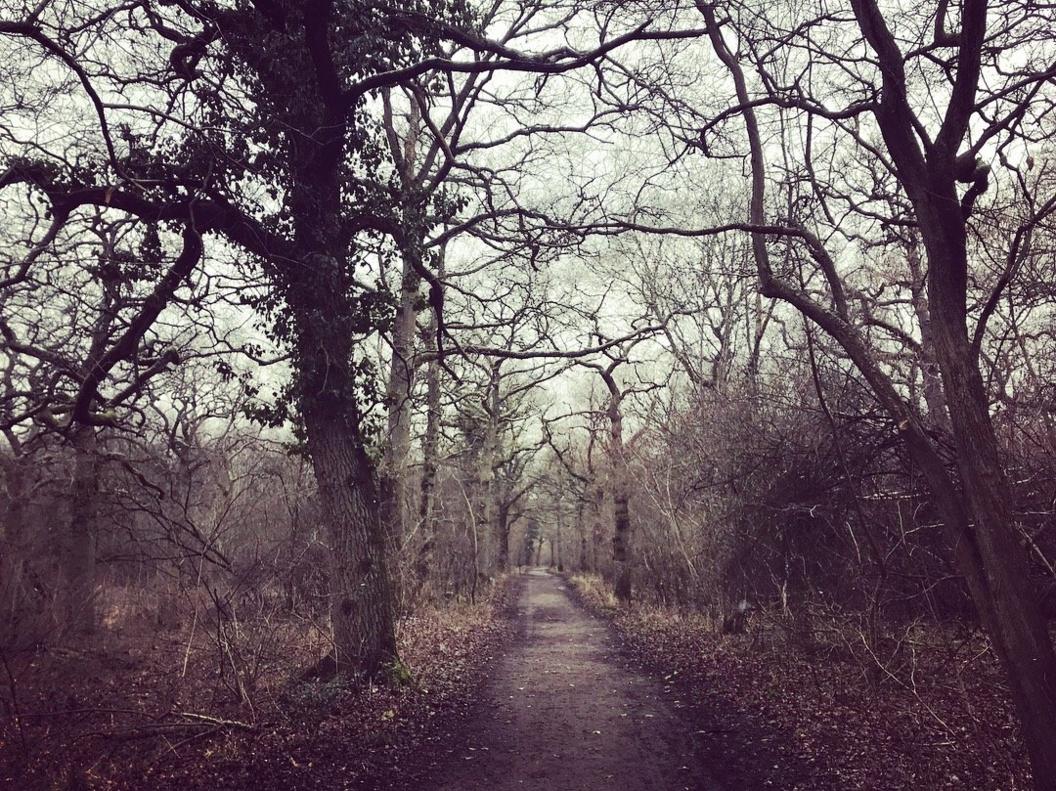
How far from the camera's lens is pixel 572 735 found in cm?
681

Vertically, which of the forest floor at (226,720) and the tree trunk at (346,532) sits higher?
the tree trunk at (346,532)

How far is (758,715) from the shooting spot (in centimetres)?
701

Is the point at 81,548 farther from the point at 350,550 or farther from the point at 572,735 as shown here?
the point at 572,735

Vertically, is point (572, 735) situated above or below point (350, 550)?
below

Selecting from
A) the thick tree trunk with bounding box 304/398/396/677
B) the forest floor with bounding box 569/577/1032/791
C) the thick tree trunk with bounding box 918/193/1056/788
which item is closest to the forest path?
the forest floor with bounding box 569/577/1032/791

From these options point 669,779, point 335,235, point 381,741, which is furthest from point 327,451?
point 669,779

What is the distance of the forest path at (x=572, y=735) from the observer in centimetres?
551

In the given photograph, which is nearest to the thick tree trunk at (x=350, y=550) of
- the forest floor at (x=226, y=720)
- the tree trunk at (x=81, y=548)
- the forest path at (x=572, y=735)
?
the forest floor at (x=226, y=720)

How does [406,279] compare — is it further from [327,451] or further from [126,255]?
[126,255]

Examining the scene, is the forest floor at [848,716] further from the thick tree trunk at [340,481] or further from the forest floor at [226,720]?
the thick tree trunk at [340,481]

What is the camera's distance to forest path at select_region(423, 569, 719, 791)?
5512 mm

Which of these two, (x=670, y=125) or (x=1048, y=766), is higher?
(x=670, y=125)

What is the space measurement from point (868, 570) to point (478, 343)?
9483 mm

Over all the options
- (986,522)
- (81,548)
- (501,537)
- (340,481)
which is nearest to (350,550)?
(340,481)
